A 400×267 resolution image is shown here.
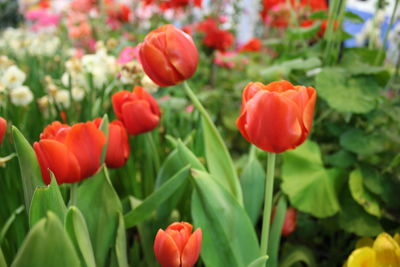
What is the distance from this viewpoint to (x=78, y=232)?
0.35 metres

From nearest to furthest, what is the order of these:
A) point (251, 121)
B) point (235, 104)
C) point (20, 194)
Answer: point (251, 121) → point (20, 194) → point (235, 104)

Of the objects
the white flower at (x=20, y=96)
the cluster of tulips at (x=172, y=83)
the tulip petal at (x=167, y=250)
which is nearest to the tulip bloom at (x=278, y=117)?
the cluster of tulips at (x=172, y=83)

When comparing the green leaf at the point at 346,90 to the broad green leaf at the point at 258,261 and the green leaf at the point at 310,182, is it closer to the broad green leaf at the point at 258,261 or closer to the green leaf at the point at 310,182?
the green leaf at the point at 310,182

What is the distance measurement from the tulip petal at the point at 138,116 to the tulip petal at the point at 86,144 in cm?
10

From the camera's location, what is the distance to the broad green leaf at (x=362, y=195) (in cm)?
58

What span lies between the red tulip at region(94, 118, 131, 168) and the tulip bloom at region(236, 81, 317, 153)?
0.15 meters

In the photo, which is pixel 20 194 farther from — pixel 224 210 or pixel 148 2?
pixel 148 2

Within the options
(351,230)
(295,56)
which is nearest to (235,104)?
(295,56)

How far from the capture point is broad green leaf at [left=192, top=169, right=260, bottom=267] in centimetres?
44

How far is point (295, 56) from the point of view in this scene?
82 cm

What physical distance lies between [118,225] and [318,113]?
1.56ft

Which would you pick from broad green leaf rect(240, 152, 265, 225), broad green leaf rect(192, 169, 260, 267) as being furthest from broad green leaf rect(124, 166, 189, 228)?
broad green leaf rect(240, 152, 265, 225)

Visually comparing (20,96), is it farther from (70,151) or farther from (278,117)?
(278,117)

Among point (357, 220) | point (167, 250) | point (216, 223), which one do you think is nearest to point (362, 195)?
point (357, 220)
